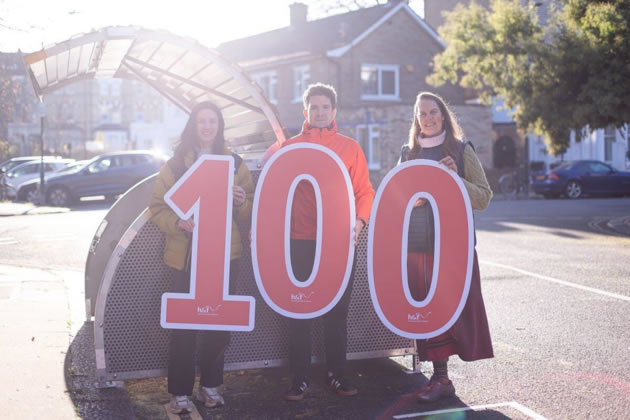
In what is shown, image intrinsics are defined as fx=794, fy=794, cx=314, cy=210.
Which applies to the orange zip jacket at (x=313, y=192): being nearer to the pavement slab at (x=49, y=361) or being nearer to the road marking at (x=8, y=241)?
the pavement slab at (x=49, y=361)

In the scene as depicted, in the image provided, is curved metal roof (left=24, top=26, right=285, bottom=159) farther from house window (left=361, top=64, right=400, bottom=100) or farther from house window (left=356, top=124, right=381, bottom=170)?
house window (left=361, top=64, right=400, bottom=100)

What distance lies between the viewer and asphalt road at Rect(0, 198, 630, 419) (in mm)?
5094

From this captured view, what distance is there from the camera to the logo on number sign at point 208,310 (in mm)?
4918

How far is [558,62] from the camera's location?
1925cm

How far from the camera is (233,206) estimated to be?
16.8ft

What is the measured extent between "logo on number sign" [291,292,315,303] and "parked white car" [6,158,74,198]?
27.3 metres

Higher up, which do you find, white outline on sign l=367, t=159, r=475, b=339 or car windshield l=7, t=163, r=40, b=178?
car windshield l=7, t=163, r=40, b=178

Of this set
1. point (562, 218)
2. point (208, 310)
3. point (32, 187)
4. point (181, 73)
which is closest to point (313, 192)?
point (208, 310)

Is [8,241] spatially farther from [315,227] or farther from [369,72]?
[369,72]

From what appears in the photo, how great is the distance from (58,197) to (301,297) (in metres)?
22.4

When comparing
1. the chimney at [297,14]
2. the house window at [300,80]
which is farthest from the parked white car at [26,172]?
the chimney at [297,14]

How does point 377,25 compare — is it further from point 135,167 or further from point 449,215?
point 449,215

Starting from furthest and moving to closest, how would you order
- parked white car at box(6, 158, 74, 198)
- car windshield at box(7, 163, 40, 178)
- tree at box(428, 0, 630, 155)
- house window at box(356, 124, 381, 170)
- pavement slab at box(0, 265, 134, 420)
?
house window at box(356, 124, 381, 170) < car windshield at box(7, 163, 40, 178) < parked white car at box(6, 158, 74, 198) < tree at box(428, 0, 630, 155) < pavement slab at box(0, 265, 134, 420)

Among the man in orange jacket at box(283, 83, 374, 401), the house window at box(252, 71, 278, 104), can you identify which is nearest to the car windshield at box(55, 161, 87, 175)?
the house window at box(252, 71, 278, 104)
